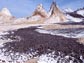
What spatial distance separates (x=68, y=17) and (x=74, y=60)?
41.2 m

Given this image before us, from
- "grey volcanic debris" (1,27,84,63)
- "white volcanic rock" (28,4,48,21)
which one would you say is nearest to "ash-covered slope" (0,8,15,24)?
"white volcanic rock" (28,4,48,21)

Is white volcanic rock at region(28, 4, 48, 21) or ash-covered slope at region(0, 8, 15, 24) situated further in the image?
ash-covered slope at region(0, 8, 15, 24)

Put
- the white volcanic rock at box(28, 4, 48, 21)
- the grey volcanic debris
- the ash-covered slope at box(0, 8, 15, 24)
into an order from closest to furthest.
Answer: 1. the grey volcanic debris
2. the white volcanic rock at box(28, 4, 48, 21)
3. the ash-covered slope at box(0, 8, 15, 24)

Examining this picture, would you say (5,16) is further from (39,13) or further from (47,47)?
(47,47)

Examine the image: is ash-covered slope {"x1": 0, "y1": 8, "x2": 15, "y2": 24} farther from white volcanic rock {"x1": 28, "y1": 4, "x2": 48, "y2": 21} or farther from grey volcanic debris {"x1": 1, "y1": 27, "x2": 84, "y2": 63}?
grey volcanic debris {"x1": 1, "y1": 27, "x2": 84, "y2": 63}

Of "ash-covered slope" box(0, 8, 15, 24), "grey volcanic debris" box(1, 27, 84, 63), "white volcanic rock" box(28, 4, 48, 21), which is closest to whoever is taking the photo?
"grey volcanic debris" box(1, 27, 84, 63)

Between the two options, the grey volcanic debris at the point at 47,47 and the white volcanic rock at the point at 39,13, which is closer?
the grey volcanic debris at the point at 47,47

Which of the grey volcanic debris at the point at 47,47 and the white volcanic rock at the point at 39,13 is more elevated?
the white volcanic rock at the point at 39,13

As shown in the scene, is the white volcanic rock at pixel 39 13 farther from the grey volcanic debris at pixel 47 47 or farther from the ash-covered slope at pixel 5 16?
the grey volcanic debris at pixel 47 47

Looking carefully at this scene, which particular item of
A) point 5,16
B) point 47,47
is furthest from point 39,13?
point 47,47

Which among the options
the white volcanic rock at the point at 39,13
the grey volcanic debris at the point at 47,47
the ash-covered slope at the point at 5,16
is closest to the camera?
the grey volcanic debris at the point at 47,47

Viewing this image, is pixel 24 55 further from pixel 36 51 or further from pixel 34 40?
pixel 34 40

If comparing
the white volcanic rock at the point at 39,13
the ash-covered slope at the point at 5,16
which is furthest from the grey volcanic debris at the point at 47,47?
the ash-covered slope at the point at 5,16

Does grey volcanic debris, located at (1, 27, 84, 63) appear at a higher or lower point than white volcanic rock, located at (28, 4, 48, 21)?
lower
